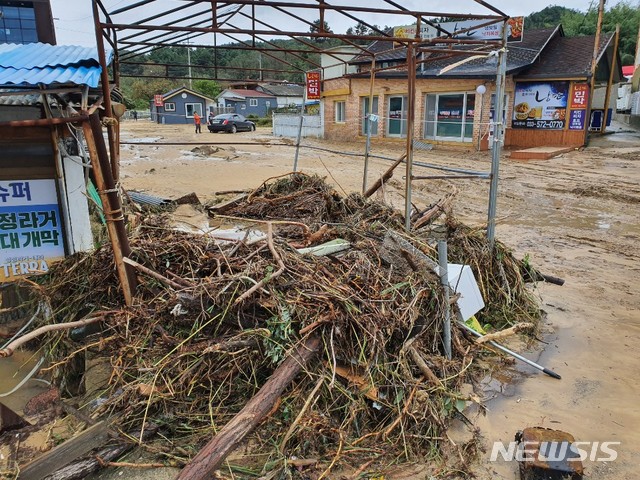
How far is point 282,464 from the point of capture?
302cm

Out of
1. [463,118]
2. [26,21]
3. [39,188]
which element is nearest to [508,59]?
[463,118]

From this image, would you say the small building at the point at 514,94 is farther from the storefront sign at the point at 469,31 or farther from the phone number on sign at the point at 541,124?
the storefront sign at the point at 469,31

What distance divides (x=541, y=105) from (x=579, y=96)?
56.8 inches

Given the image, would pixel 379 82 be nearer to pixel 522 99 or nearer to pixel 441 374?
pixel 522 99

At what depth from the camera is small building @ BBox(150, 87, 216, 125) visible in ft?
153

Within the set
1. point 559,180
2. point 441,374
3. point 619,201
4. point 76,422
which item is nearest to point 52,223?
point 76,422

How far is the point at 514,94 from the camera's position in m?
20.7

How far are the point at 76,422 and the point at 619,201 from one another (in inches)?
486

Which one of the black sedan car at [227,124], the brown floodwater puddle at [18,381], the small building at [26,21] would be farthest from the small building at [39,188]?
the black sedan car at [227,124]

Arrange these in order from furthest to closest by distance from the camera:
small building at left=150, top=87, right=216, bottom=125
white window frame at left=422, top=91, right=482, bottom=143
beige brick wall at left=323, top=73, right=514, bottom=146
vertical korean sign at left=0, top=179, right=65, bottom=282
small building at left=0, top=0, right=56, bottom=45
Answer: small building at left=150, top=87, right=216, bottom=125 → white window frame at left=422, top=91, right=482, bottom=143 → beige brick wall at left=323, top=73, right=514, bottom=146 → small building at left=0, top=0, right=56, bottom=45 → vertical korean sign at left=0, top=179, right=65, bottom=282

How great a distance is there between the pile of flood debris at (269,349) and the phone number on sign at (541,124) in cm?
1817

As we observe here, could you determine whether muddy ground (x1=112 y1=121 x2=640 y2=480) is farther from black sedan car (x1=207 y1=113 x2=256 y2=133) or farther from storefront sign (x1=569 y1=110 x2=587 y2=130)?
black sedan car (x1=207 y1=113 x2=256 y2=133)

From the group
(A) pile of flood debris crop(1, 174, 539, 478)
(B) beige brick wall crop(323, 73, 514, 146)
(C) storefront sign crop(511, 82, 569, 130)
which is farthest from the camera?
(B) beige brick wall crop(323, 73, 514, 146)

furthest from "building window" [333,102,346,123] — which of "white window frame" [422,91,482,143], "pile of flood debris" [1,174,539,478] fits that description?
"pile of flood debris" [1,174,539,478]
